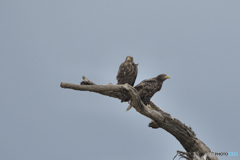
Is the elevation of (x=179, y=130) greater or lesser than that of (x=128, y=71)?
lesser

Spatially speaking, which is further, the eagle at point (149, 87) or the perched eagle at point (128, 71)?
the perched eagle at point (128, 71)

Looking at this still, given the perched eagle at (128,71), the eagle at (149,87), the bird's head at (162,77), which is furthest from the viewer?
the perched eagle at (128,71)

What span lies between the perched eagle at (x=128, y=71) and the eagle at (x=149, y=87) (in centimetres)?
64

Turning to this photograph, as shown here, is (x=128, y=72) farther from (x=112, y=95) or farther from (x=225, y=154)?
(x=225, y=154)

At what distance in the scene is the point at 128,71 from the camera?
33.0 feet

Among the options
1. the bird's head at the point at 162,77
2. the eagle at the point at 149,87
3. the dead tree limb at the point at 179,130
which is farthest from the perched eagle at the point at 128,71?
the bird's head at the point at 162,77

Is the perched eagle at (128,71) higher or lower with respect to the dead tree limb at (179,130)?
higher

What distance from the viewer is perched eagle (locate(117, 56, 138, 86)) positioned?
33.0 ft

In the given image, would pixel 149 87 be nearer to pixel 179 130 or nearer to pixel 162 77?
pixel 162 77

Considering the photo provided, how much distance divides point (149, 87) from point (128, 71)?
4.01 feet

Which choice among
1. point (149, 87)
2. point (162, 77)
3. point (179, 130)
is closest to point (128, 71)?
point (149, 87)

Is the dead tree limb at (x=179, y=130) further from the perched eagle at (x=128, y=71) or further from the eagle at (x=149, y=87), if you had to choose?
the perched eagle at (x=128, y=71)

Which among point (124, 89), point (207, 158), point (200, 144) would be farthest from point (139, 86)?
point (207, 158)

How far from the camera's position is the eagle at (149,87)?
9672mm
